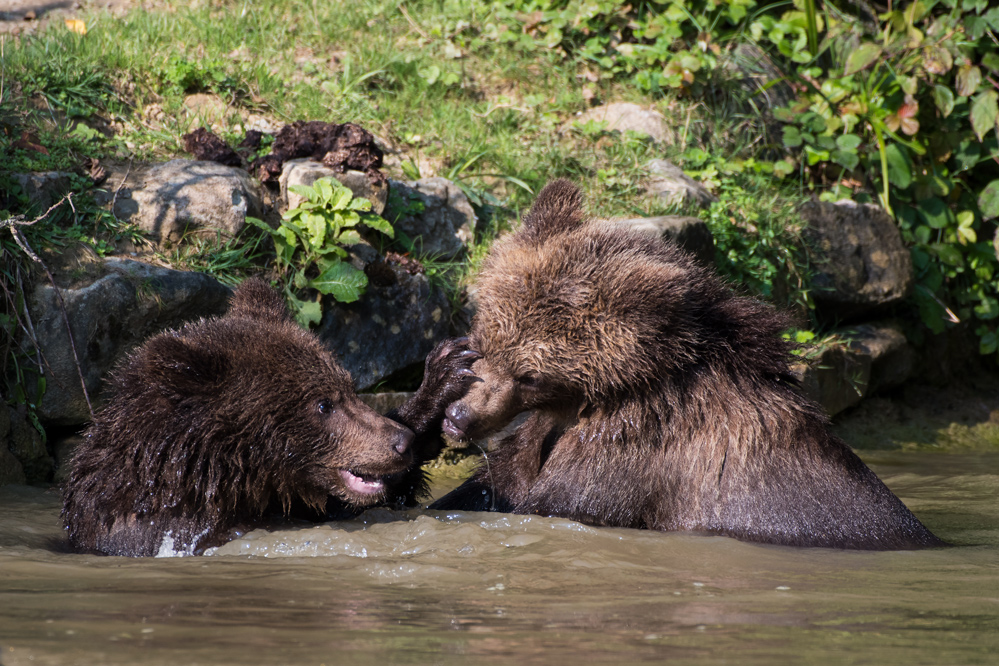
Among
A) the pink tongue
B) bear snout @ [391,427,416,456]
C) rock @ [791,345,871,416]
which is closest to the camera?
bear snout @ [391,427,416,456]

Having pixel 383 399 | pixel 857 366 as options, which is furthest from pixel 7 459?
pixel 857 366

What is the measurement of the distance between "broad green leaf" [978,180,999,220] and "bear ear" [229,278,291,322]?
7.37m

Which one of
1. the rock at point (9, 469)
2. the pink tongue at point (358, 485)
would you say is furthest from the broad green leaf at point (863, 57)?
the rock at point (9, 469)

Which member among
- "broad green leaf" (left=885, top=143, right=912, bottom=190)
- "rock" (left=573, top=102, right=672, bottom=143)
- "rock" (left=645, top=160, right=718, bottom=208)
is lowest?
"rock" (left=645, top=160, right=718, bottom=208)

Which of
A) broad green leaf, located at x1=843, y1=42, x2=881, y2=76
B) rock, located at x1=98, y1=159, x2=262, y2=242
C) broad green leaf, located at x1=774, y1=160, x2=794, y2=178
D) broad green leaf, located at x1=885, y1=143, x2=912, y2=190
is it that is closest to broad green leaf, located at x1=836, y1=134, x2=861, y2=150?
broad green leaf, located at x1=885, y1=143, x2=912, y2=190

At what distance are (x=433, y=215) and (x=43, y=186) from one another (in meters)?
2.97

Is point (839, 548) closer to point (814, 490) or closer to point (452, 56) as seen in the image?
point (814, 490)

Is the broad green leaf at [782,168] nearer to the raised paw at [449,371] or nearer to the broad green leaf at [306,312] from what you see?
the broad green leaf at [306,312]

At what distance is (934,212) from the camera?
32.6 feet

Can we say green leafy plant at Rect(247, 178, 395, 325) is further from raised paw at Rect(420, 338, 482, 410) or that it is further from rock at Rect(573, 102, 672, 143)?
rock at Rect(573, 102, 672, 143)

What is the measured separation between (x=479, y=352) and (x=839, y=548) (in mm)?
1970

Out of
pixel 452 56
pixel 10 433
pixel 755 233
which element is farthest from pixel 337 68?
pixel 10 433

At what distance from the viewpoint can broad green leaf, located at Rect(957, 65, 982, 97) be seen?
9.34 metres

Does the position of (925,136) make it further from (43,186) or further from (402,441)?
(43,186)
